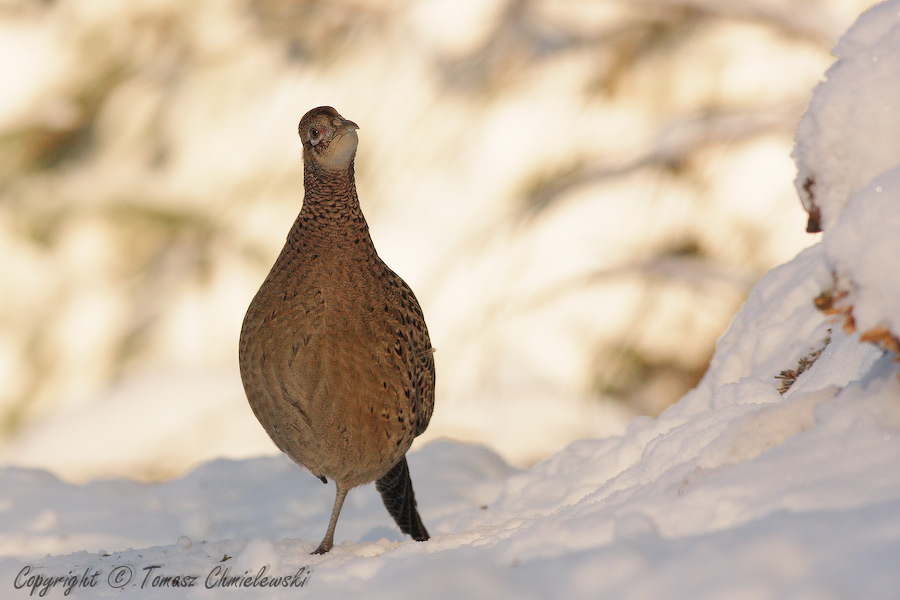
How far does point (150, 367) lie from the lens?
6578 mm

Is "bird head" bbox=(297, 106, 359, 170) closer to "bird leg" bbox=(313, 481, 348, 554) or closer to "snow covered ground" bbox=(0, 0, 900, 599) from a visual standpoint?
"bird leg" bbox=(313, 481, 348, 554)

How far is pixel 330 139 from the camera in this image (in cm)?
→ 276

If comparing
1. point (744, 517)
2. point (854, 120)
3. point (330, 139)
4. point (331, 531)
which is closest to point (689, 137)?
point (330, 139)

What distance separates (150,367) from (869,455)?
588 cm

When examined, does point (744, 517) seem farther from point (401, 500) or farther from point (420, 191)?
point (420, 191)

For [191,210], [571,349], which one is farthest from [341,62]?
[571,349]

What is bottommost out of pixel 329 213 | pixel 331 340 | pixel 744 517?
pixel 744 517

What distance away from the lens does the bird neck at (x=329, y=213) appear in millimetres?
2738

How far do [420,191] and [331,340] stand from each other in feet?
9.77

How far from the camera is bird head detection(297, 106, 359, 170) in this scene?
2.76 meters

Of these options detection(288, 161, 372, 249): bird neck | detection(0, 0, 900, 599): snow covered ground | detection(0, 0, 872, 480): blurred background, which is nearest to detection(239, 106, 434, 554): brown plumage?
detection(288, 161, 372, 249): bird neck

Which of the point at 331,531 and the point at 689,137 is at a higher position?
the point at 689,137

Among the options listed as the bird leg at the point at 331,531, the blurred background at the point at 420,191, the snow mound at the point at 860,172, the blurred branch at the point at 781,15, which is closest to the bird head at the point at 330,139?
the bird leg at the point at 331,531

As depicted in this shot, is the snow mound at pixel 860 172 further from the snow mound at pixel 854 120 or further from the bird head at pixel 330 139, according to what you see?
the bird head at pixel 330 139
